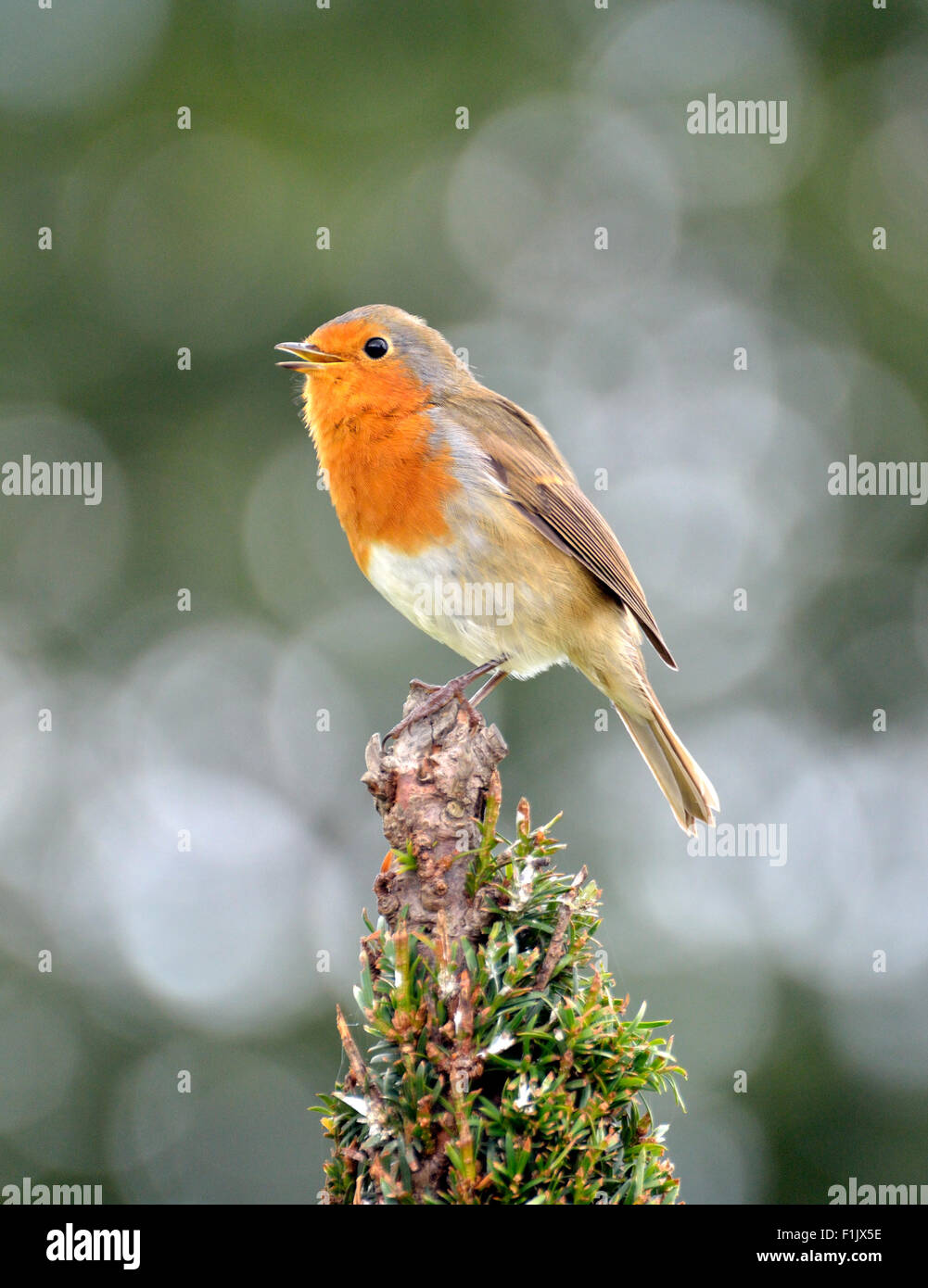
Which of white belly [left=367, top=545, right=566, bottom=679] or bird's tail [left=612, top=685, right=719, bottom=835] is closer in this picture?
white belly [left=367, top=545, right=566, bottom=679]

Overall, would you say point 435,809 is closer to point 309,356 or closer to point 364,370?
point 364,370

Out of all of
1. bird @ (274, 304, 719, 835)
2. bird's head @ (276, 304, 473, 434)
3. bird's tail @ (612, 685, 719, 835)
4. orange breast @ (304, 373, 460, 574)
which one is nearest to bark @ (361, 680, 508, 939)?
bird @ (274, 304, 719, 835)

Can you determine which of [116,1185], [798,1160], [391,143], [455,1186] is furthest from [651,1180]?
[391,143]

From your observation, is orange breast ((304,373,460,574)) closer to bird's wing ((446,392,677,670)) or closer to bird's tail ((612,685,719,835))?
bird's wing ((446,392,677,670))

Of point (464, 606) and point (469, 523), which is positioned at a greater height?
point (469, 523)

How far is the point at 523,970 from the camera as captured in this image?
2742 millimetres

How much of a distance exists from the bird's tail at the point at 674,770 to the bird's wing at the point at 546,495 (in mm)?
321

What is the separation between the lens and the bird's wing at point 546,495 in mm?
5047

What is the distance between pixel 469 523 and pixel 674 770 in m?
1.42

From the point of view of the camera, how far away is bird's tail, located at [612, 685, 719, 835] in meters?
5.13

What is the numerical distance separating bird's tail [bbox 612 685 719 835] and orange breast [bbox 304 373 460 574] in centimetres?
129

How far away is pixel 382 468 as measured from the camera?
468 cm

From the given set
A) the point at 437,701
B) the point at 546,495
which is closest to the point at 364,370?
the point at 546,495

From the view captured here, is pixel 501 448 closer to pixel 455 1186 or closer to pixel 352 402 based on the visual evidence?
pixel 352 402
